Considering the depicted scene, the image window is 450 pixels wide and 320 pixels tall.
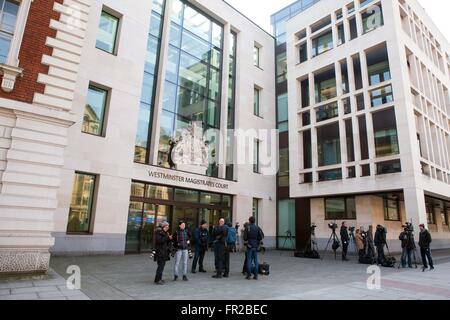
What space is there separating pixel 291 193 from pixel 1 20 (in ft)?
61.8

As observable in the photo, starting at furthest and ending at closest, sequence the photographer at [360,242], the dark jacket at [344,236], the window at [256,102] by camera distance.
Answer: the window at [256,102], the dark jacket at [344,236], the photographer at [360,242]

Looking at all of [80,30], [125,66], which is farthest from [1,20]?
[125,66]

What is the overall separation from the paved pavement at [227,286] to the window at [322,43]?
1734cm

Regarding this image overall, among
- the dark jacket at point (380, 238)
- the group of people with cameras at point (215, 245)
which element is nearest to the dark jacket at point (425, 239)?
the dark jacket at point (380, 238)

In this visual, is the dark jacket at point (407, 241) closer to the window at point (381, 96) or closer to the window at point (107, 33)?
the window at point (381, 96)

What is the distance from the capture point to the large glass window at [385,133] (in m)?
19.4

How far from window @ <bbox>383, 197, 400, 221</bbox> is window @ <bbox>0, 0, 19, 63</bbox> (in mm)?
22063

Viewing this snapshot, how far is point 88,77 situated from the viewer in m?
15.4

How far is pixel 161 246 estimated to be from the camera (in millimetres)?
8422

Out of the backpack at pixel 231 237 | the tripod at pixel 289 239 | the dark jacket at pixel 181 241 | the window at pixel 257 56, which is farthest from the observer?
the window at pixel 257 56

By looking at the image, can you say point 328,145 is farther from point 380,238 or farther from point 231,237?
point 231,237

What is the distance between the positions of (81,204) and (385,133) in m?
19.3

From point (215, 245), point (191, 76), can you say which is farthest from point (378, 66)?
point (215, 245)
